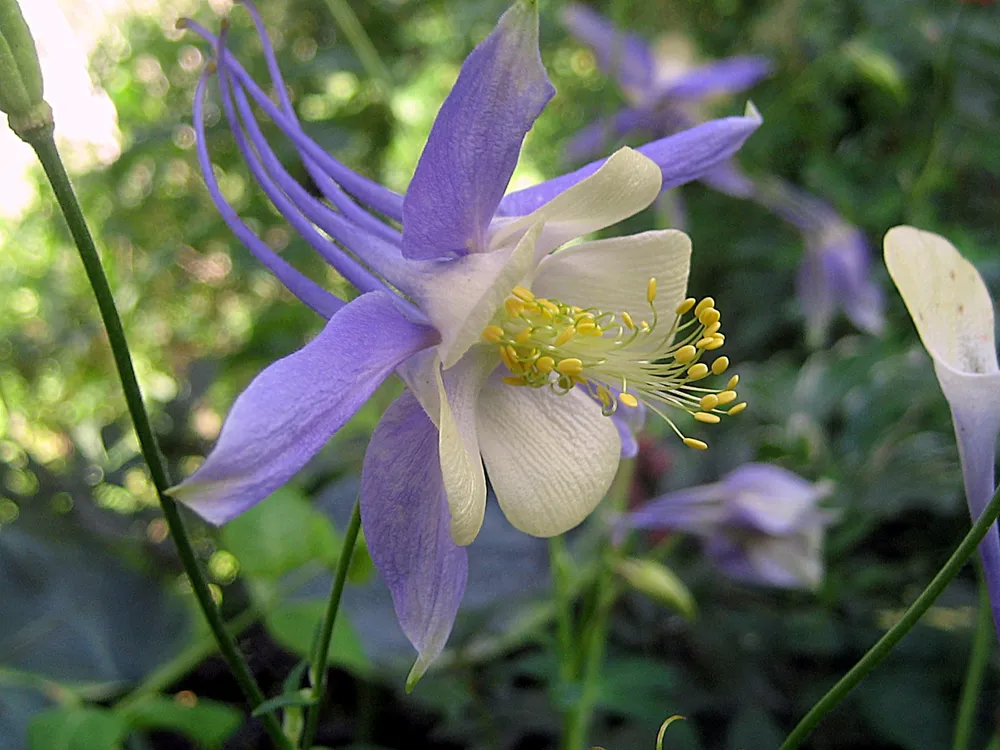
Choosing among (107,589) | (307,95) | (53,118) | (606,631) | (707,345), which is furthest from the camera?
(307,95)

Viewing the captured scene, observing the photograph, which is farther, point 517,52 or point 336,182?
point 336,182

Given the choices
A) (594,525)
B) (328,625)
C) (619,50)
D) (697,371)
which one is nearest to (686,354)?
(697,371)

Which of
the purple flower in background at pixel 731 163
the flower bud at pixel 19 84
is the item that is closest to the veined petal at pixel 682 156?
the flower bud at pixel 19 84

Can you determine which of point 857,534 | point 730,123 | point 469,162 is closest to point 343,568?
point 469,162

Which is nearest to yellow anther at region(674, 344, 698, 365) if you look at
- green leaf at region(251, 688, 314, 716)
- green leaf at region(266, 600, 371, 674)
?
green leaf at region(251, 688, 314, 716)

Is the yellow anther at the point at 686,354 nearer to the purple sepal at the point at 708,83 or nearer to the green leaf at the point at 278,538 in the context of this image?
the green leaf at the point at 278,538

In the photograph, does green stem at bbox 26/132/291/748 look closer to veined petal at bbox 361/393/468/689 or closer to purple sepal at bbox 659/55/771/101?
veined petal at bbox 361/393/468/689

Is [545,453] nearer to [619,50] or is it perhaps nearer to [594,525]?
[594,525]

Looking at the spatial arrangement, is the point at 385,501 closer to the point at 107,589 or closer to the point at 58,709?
the point at 58,709
